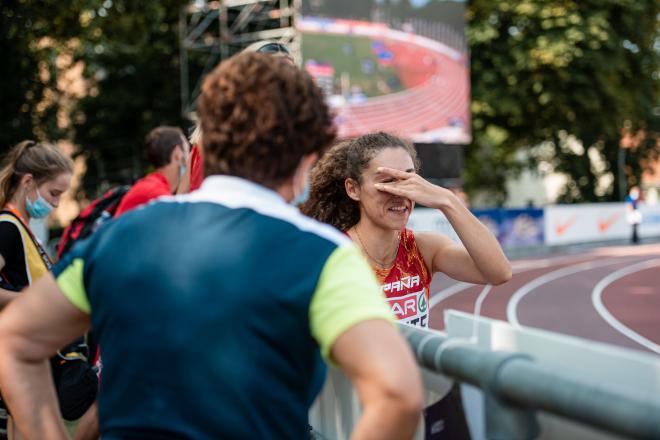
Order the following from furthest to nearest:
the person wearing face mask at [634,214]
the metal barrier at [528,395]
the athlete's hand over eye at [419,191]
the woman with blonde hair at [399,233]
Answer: the person wearing face mask at [634,214], the woman with blonde hair at [399,233], the athlete's hand over eye at [419,191], the metal barrier at [528,395]

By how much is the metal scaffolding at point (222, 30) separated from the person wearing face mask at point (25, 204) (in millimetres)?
16385

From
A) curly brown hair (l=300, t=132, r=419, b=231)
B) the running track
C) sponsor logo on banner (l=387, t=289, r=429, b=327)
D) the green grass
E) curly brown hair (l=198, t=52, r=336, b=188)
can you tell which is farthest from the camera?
the green grass

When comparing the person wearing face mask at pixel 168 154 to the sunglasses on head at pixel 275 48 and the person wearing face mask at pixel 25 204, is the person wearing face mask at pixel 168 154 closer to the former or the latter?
the person wearing face mask at pixel 25 204

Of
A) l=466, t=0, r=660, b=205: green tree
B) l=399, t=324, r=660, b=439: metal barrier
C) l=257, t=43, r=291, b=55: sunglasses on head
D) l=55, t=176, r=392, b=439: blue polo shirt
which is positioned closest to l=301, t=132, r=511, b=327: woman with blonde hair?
l=257, t=43, r=291, b=55: sunglasses on head

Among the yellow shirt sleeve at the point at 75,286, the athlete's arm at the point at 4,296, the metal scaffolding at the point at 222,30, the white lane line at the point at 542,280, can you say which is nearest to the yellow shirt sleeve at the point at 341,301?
the yellow shirt sleeve at the point at 75,286

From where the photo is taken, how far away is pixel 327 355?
1.29m

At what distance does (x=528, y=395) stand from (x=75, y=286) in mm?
899

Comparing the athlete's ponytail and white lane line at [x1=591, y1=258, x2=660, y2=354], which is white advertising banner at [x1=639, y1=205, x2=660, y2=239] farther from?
the athlete's ponytail

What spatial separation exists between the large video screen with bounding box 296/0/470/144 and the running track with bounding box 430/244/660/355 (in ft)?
17.6

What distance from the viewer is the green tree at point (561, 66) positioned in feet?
82.0

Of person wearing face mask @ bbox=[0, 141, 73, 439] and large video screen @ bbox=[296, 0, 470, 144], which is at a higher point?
large video screen @ bbox=[296, 0, 470, 144]

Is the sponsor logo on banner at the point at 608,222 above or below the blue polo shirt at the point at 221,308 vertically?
below

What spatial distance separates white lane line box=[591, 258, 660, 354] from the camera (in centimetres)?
893

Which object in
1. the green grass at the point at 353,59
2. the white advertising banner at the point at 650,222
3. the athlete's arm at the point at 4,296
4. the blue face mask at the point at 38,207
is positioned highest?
the green grass at the point at 353,59
